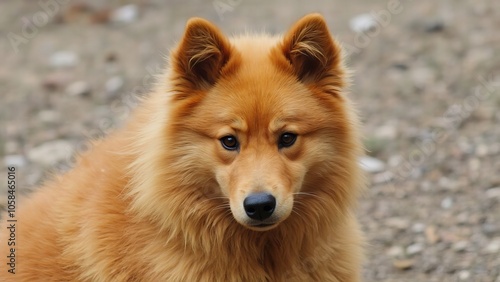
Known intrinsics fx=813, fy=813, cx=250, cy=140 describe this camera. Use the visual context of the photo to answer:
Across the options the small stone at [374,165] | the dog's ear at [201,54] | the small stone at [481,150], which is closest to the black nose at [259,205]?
the dog's ear at [201,54]

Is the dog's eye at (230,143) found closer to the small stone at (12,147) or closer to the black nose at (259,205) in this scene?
the black nose at (259,205)

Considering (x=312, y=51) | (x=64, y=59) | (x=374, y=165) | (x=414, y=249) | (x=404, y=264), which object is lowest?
(x=404, y=264)

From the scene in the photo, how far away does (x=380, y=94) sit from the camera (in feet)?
29.3

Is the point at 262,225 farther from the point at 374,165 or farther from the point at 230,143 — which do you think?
the point at 374,165

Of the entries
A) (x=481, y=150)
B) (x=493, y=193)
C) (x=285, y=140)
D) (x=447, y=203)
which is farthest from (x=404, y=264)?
(x=285, y=140)

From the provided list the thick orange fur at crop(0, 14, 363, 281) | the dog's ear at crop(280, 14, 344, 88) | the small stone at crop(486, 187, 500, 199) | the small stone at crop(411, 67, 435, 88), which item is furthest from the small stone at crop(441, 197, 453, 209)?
the dog's ear at crop(280, 14, 344, 88)

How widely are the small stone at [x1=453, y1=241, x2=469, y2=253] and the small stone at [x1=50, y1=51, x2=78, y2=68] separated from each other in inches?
221

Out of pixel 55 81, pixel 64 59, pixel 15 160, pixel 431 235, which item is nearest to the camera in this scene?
pixel 431 235

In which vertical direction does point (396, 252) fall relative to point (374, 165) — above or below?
below

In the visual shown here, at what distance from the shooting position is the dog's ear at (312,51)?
463 centimetres

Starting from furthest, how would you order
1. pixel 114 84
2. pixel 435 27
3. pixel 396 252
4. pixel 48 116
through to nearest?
1. pixel 435 27
2. pixel 114 84
3. pixel 48 116
4. pixel 396 252

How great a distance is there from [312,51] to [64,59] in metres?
6.18

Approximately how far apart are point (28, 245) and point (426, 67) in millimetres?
5571

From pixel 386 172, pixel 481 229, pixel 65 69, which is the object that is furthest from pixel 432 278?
pixel 65 69
